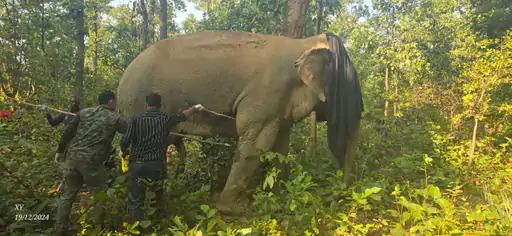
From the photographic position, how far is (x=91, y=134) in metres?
3.47

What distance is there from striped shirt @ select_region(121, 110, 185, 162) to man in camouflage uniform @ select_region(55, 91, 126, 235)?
0.33m

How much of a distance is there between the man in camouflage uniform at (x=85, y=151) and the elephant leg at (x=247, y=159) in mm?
1614

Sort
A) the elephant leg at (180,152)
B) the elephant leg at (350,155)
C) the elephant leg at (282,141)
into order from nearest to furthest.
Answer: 1. the elephant leg at (350,155)
2. the elephant leg at (282,141)
3. the elephant leg at (180,152)

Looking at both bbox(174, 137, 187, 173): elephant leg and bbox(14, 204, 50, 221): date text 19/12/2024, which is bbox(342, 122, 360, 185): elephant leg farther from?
bbox(14, 204, 50, 221): date text 19/12/2024

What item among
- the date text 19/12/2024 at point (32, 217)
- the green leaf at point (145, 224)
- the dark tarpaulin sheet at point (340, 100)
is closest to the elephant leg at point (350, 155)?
the dark tarpaulin sheet at point (340, 100)

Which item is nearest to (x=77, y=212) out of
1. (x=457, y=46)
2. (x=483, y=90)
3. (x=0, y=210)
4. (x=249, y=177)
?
(x=0, y=210)

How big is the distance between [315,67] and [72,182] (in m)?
3.35

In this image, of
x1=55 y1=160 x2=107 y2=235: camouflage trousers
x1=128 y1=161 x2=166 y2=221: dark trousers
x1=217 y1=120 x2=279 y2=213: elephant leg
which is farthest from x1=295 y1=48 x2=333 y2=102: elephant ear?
x1=55 y1=160 x2=107 y2=235: camouflage trousers

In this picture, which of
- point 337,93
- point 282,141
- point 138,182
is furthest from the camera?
point 282,141

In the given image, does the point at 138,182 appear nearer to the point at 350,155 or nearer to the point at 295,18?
the point at 350,155

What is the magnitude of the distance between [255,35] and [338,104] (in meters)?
1.64

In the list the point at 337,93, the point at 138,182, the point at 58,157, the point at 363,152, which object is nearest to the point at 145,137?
the point at 138,182

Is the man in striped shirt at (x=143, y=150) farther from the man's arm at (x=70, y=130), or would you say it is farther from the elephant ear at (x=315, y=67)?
the elephant ear at (x=315, y=67)

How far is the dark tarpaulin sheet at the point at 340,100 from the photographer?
14.5ft
